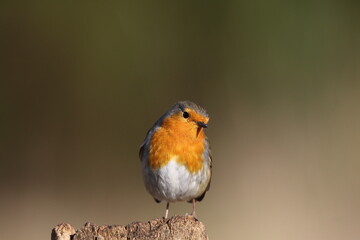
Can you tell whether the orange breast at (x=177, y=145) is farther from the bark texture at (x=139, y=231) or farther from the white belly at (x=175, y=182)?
the bark texture at (x=139, y=231)

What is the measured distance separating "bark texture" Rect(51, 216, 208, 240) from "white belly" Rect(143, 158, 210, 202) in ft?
4.85

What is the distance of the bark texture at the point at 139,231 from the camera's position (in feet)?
9.55

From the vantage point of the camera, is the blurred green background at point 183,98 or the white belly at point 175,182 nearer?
the white belly at point 175,182

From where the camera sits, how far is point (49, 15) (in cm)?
754

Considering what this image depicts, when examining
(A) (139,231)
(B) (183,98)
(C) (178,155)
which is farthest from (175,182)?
(B) (183,98)

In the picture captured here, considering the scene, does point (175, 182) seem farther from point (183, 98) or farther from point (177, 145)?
point (183, 98)

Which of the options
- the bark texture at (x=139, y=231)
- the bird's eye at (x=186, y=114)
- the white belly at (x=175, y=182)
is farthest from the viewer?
the bird's eye at (x=186, y=114)

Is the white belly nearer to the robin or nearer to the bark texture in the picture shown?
the robin

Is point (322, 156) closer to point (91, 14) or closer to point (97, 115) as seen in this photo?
point (97, 115)

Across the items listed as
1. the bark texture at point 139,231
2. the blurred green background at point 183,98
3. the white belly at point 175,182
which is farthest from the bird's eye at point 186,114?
the blurred green background at point 183,98

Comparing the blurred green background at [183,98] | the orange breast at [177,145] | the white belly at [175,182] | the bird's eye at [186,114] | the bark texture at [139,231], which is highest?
the blurred green background at [183,98]

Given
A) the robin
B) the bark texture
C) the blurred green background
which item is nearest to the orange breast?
the robin

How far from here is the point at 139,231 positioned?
2965mm

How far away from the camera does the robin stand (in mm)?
4520
